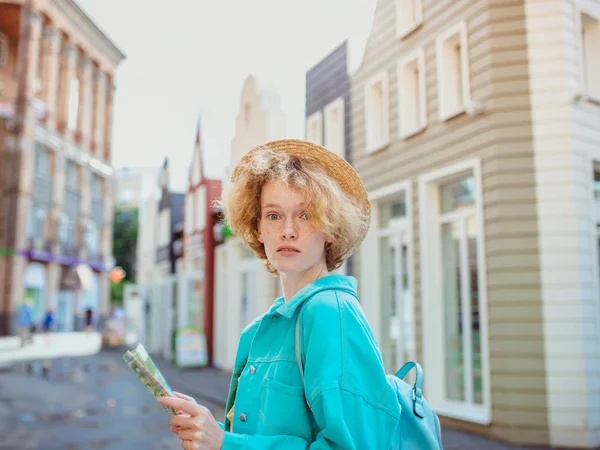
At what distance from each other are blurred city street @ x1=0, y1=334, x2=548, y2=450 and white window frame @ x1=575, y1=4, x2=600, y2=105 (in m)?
2.31

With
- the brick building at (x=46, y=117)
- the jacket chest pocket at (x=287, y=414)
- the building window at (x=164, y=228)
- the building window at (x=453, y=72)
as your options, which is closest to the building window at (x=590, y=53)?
the building window at (x=453, y=72)

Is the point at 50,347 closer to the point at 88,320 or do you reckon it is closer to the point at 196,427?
the point at 88,320

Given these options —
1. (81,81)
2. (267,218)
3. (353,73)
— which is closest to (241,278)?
(81,81)

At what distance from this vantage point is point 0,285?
10.4m

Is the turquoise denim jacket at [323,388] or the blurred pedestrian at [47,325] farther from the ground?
the turquoise denim jacket at [323,388]

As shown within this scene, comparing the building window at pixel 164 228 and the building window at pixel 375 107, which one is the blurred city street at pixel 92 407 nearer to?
the building window at pixel 375 107

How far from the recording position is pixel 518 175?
4.02 m

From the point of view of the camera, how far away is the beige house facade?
376cm

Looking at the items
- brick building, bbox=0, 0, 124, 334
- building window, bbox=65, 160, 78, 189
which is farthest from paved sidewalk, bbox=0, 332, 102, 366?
building window, bbox=65, 160, 78, 189

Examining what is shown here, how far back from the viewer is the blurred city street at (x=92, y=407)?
4059 millimetres

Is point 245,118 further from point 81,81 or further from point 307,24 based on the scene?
point 81,81

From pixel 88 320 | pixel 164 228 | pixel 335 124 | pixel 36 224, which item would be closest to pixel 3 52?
pixel 36 224

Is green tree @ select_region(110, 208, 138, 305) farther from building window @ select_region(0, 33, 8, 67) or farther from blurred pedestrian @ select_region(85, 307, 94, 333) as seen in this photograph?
building window @ select_region(0, 33, 8, 67)

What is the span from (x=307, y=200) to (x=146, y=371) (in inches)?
12.9
